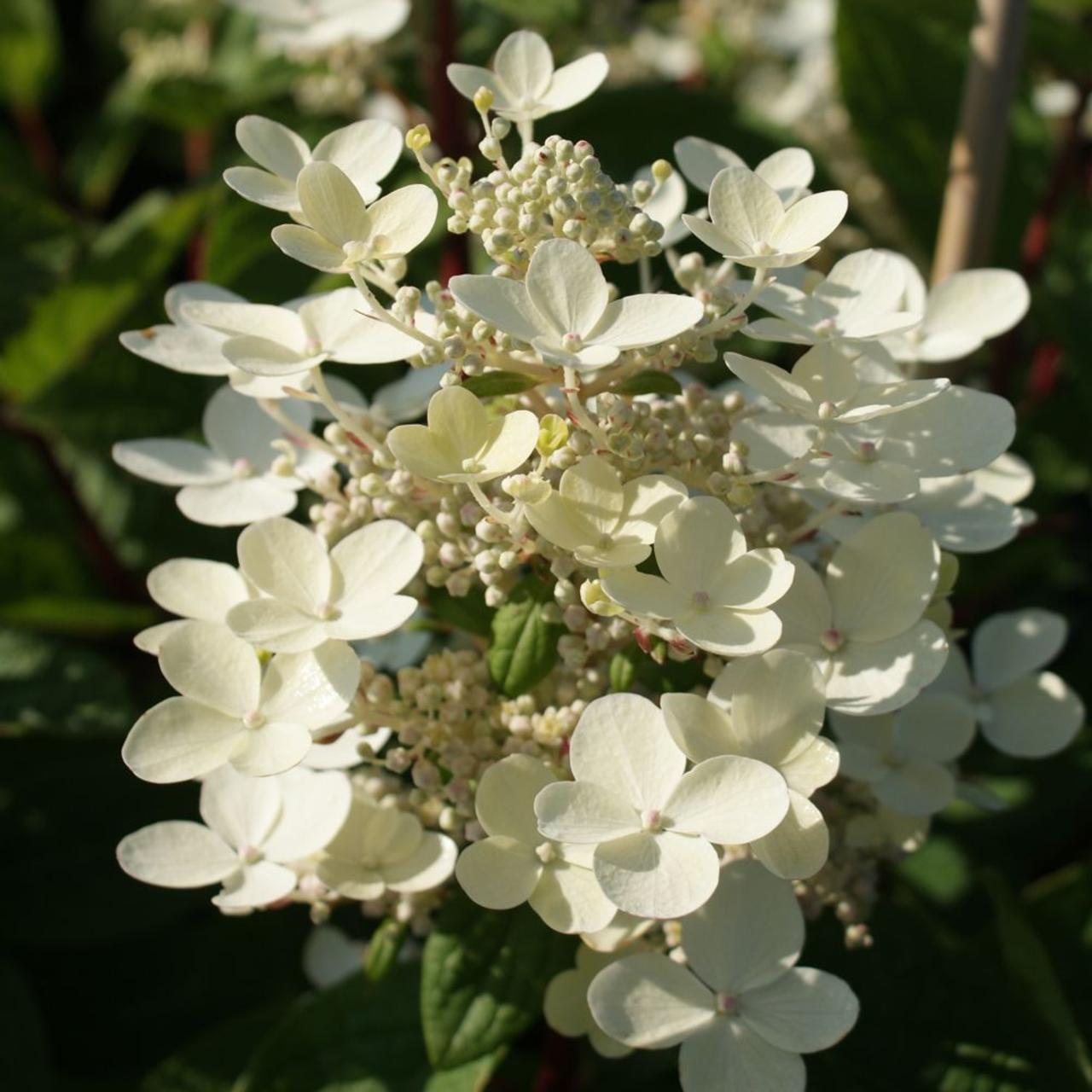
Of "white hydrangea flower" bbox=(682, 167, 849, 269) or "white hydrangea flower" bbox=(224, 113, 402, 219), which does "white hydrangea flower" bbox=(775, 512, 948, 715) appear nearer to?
"white hydrangea flower" bbox=(682, 167, 849, 269)

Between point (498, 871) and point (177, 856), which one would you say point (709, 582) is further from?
point (177, 856)

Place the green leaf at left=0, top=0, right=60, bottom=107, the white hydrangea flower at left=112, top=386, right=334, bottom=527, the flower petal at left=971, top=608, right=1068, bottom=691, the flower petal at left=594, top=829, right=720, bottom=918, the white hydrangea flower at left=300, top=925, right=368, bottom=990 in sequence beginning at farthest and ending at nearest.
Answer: the green leaf at left=0, top=0, right=60, bottom=107, the white hydrangea flower at left=300, top=925, right=368, bottom=990, the flower petal at left=971, top=608, right=1068, bottom=691, the white hydrangea flower at left=112, top=386, right=334, bottom=527, the flower petal at left=594, top=829, right=720, bottom=918

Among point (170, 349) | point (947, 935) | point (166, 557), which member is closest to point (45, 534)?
point (166, 557)

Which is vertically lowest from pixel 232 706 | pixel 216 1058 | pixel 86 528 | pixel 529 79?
pixel 216 1058

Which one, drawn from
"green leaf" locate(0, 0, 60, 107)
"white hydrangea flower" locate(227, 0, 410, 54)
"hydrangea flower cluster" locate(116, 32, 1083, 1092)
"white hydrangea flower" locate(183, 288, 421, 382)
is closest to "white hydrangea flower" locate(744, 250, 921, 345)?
"hydrangea flower cluster" locate(116, 32, 1083, 1092)

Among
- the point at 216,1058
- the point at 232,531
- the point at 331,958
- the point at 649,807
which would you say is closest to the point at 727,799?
the point at 649,807

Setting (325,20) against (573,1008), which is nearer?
(573,1008)
